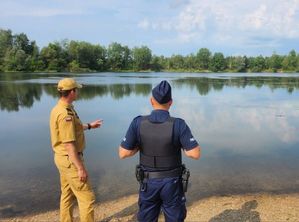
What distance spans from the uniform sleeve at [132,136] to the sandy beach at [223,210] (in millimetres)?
2036

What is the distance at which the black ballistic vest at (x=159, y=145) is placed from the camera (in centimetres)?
337

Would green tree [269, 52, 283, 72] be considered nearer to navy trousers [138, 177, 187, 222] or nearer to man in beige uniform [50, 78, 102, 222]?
man in beige uniform [50, 78, 102, 222]

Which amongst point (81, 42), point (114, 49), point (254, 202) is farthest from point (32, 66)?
point (254, 202)

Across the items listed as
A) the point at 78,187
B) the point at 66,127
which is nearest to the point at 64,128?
the point at 66,127

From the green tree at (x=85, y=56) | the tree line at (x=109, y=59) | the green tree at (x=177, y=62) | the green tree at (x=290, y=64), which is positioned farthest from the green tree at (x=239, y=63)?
the green tree at (x=85, y=56)

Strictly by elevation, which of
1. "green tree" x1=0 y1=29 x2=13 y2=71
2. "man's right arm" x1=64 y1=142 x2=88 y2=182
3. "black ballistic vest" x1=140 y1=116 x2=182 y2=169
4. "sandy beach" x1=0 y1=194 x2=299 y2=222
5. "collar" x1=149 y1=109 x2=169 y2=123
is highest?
"green tree" x1=0 y1=29 x2=13 y2=71

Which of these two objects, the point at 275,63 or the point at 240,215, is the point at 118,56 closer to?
the point at 275,63

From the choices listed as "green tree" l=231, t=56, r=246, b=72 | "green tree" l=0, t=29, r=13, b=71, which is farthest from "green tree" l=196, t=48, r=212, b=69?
"green tree" l=0, t=29, r=13, b=71

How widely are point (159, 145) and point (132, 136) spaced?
293 mm

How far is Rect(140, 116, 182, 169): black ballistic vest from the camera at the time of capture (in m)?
3.37

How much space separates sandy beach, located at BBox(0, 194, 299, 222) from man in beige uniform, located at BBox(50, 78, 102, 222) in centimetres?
115

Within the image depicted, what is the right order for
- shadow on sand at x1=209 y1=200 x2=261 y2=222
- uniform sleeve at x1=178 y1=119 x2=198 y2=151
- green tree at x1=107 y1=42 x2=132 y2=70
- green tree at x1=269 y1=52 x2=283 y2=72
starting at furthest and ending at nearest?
green tree at x1=269 y1=52 x2=283 y2=72
green tree at x1=107 y1=42 x2=132 y2=70
shadow on sand at x1=209 y1=200 x2=261 y2=222
uniform sleeve at x1=178 y1=119 x2=198 y2=151

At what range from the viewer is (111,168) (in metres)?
7.98

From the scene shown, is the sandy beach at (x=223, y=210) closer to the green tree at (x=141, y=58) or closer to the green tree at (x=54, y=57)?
the green tree at (x=54, y=57)
